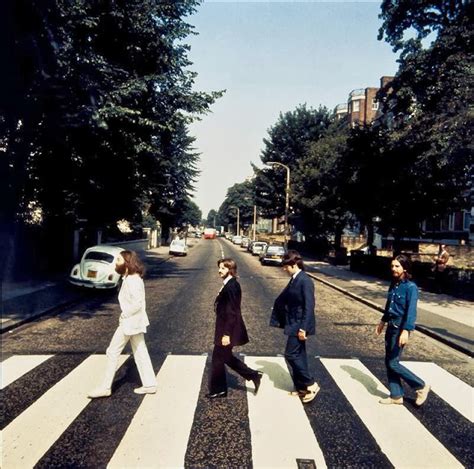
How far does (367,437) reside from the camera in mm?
5016

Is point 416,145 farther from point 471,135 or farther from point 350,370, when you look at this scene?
point 350,370

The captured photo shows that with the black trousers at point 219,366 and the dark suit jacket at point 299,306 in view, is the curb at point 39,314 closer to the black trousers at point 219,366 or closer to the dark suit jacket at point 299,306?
the black trousers at point 219,366

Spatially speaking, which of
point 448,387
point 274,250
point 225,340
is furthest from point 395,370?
point 274,250

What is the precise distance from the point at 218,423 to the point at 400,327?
258cm

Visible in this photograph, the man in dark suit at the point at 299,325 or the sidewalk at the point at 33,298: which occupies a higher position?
the man in dark suit at the point at 299,325

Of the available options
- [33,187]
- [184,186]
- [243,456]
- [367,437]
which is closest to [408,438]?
[367,437]

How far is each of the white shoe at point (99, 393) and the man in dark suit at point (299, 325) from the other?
7.74ft

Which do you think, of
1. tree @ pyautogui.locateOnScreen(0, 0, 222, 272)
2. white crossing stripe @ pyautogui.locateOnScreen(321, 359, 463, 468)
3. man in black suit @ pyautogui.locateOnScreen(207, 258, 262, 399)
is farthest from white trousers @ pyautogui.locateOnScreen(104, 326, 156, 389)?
tree @ pyautogui.locateOnScreen(0, 0, 222, 272)

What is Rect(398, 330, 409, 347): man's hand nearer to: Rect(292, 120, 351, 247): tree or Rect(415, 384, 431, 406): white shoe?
Rect(415, 384, 431, 406): white shoe

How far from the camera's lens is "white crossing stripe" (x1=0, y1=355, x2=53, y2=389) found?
6735 mm

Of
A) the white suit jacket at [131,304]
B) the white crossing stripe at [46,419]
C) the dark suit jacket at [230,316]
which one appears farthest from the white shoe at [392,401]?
the white crossing stripe at [46,419]

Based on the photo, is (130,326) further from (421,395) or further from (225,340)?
(421,395)

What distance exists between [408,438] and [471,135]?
41.1ft

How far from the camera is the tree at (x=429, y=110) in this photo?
15789 mm
